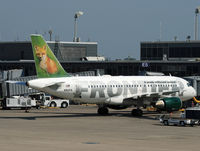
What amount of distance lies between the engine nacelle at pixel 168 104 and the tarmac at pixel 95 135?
6.71 ft

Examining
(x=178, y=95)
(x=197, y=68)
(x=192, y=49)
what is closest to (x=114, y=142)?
(x=178, y=95)

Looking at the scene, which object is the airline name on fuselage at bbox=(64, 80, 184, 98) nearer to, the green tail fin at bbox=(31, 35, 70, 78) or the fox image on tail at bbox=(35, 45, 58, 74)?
the green tail fin at bbox=(31, 35, 70, 78)

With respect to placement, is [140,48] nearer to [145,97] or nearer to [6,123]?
[145,97]

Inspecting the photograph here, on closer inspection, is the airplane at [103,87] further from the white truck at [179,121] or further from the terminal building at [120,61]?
the terminal building at [120,61]

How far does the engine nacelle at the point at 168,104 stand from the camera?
208ft

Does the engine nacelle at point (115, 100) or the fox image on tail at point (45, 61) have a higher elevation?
the fox image on tail at point (45, 61)

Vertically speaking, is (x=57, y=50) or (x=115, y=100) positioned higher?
(x=57, y=50)

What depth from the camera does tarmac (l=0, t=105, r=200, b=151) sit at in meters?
35.8

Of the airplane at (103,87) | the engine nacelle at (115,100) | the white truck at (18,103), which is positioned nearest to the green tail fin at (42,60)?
the airplane at (103,87)

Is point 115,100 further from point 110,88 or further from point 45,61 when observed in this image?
point 45,61

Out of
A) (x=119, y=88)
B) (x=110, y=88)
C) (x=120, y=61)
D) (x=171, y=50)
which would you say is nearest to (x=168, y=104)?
(x=119, y=88)

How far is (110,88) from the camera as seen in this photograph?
65000mm

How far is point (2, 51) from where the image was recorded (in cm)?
14988

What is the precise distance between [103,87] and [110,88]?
962mm
